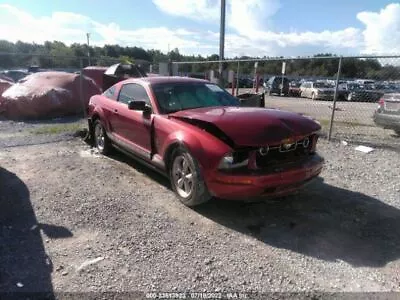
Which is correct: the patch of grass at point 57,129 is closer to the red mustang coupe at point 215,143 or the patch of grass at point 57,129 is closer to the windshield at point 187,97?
the red mustang coupe at point 215,143

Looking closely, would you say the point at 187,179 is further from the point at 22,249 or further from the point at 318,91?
the point at 318,91

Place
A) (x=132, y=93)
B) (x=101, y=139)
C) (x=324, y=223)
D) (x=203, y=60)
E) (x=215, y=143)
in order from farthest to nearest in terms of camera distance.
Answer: (x=203, y=60)
(x=101, y=139)
(x=132, y=93)
(x=324, y=223)
(x=215, y=143)

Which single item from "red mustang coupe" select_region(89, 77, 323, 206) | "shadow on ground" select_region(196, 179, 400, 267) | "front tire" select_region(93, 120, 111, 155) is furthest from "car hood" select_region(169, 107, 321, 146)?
"front tire" select_region(93, 120, 111, 155)

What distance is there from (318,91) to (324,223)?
24.1 m

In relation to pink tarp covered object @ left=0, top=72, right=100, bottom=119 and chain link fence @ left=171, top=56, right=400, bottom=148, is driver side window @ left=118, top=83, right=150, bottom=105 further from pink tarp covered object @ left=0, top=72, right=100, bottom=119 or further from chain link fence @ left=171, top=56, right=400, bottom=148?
pink tarp covered object @ left=0, top=72, right=100, bottom=119

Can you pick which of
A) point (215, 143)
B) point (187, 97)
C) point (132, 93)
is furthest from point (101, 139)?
point (215, 143)

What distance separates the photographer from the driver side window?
18.7 ft

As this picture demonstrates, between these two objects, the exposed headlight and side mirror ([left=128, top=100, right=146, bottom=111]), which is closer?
the exposed headlight

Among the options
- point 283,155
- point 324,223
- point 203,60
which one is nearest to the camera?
point 324,223

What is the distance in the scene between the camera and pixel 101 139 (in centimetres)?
720

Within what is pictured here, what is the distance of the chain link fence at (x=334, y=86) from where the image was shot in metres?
8.97

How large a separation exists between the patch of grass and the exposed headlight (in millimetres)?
6490

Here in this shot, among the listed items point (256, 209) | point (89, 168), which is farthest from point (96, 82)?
point (256, 209)

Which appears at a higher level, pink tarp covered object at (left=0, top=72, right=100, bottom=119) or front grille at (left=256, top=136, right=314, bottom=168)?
front grille at (left=256, top=136, right=314, bottom=168)
